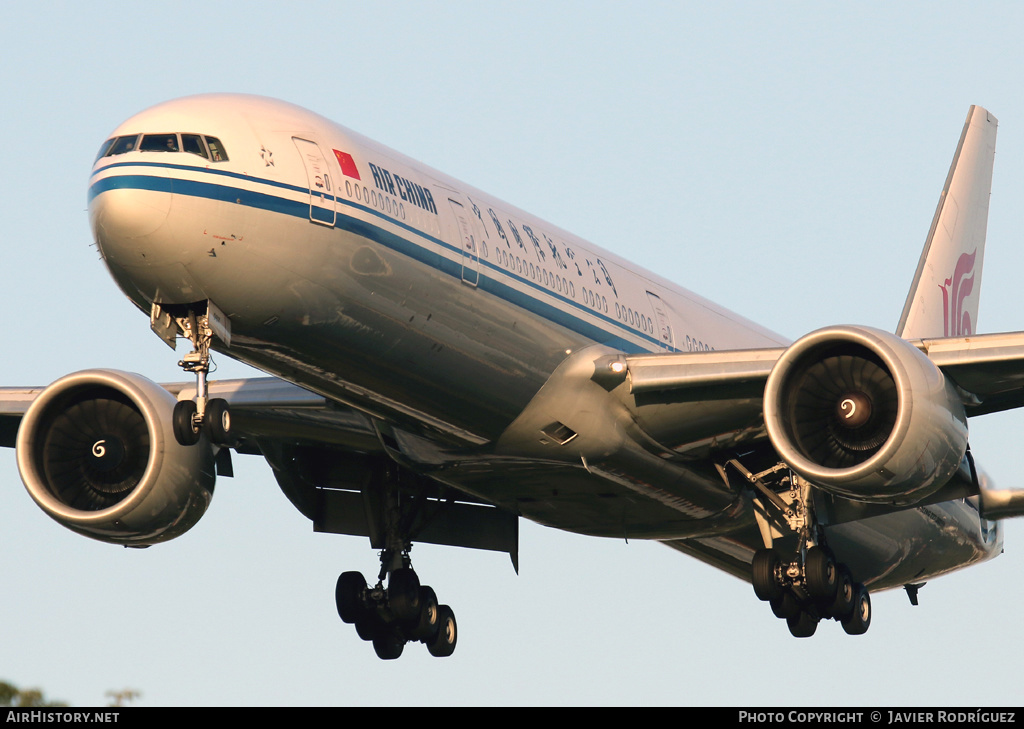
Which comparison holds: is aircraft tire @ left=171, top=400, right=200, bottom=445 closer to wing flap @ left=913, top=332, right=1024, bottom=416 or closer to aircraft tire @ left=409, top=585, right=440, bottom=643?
aircraft tire @ left=409, top=585, right=440, bottom=643

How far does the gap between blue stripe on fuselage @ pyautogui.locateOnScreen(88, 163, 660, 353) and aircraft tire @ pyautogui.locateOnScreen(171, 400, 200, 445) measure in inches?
97.7

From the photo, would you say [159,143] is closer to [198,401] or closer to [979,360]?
[198,401]

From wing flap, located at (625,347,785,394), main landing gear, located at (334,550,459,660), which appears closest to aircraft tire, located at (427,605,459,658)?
main landing gear, located at (334,550,459,660)

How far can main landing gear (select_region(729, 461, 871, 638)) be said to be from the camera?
82.6 ft

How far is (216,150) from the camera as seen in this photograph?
19.5m

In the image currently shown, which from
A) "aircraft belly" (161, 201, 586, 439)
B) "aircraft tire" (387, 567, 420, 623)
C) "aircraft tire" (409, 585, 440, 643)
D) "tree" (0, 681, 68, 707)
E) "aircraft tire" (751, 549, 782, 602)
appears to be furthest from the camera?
"aircraft tire" (409, 585, 440, 643)

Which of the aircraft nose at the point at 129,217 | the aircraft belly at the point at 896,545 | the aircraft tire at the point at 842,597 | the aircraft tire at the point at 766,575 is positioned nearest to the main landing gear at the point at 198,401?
the aircraft nose at the point at 129,217

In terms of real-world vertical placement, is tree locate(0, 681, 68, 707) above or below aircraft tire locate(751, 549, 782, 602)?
below

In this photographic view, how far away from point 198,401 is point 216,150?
2.97 metres

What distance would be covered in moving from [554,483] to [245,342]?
597cm

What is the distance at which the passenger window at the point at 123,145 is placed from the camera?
19328 mm

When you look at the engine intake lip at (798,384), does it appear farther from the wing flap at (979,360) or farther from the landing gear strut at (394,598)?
the landing gear strut at (394,598)

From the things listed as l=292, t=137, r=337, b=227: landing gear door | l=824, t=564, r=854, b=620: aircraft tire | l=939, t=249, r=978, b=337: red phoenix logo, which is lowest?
l=824, t=564, r=854, b=620: aircraft tire
